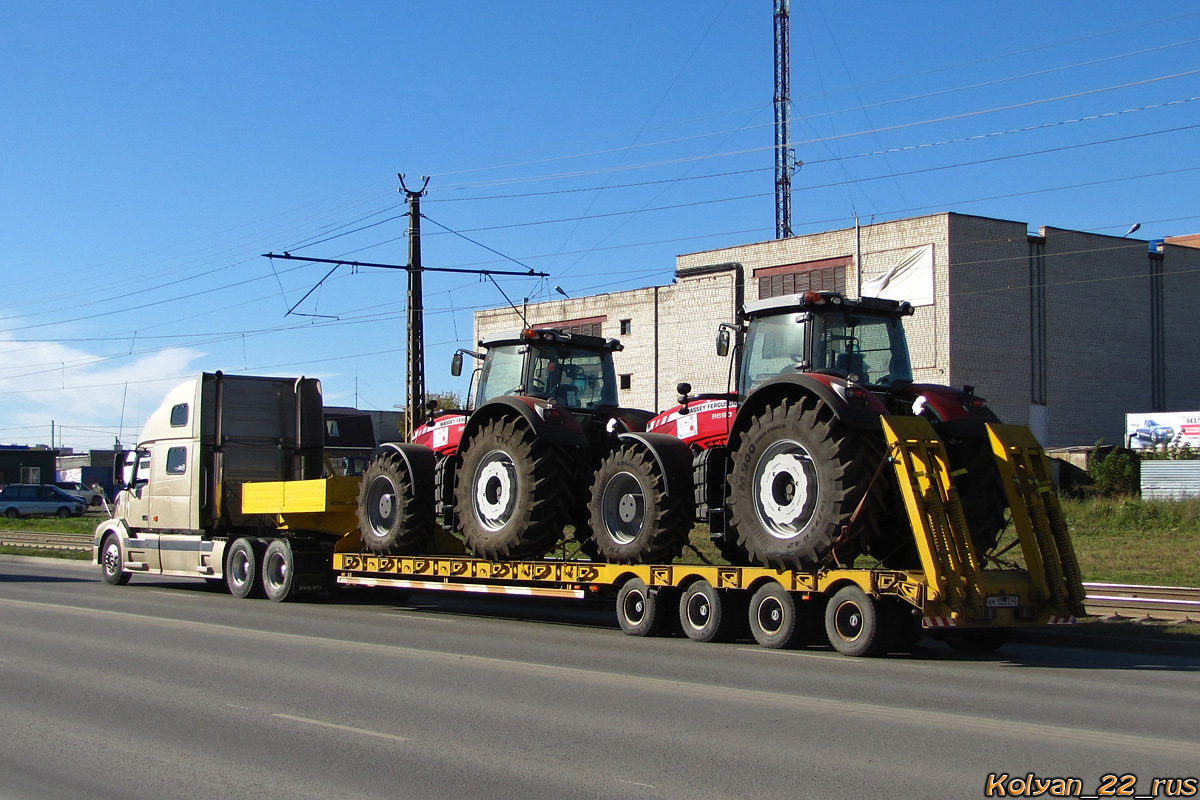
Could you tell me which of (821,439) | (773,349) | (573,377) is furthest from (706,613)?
(573,377)

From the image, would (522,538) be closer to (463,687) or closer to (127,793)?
(463,687)

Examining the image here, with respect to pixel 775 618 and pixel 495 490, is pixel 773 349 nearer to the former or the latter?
pixel 775 618

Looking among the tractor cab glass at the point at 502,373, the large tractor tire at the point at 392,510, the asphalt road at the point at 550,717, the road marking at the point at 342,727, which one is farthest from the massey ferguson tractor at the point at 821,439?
the road marking at the point at 342,727

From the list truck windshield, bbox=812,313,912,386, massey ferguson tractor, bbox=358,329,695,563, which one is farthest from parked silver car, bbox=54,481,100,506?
truck windshield, bbox=812,313,912,386

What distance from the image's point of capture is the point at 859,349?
12.8m

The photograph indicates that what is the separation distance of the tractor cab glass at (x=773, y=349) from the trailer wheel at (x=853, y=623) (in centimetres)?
246

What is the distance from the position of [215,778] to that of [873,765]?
3.76m

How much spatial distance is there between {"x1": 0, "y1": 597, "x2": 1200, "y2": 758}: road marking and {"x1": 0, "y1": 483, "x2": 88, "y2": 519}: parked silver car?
140 feet

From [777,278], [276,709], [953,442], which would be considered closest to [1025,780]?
[276,709]

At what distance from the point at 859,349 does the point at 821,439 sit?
1648 millimetres

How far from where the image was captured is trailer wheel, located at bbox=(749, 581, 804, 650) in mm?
11945

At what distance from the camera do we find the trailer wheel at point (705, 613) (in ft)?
41.4

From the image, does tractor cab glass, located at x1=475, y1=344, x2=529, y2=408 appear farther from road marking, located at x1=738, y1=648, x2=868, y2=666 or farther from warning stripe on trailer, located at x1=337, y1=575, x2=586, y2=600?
road marking, located at x1=738, y1=648, x2=868, y2=666

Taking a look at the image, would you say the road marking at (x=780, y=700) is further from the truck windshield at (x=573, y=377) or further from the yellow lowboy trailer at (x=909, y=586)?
the truck windshield at (x=573, y=377)
